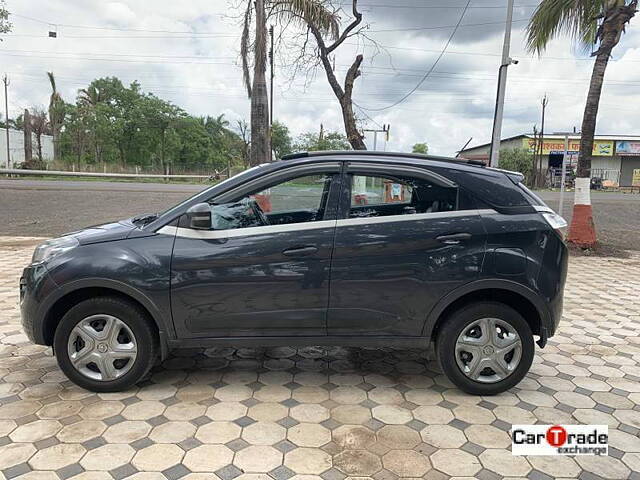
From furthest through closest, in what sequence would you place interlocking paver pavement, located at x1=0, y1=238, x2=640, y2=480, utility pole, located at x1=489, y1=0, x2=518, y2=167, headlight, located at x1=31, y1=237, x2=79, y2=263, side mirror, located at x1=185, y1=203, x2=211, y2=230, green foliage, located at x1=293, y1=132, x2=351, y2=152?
1. green foliage, located at x1=293, y1=132, x2=351, y2=152
2. utility pole, located at x1=489, y1=0, x2=518, y2=167
3. headlight, located at x1=31, y1=237, x2=79, y2=263
4. side mirror, located at x1=185, y1=203, x2=211, y2=230
5. interlocking paver pavement, located at x1=0, y1=238, x2=640, y2=480

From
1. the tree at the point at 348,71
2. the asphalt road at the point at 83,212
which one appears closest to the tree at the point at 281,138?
the asphalt road at the point at 83,212

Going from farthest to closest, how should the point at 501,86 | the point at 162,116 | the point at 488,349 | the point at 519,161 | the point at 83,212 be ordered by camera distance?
1. the point at 162,116
2. the point at 519,161
3. the point at 83,212
4. the point at 501,86
5. the point at 488,349

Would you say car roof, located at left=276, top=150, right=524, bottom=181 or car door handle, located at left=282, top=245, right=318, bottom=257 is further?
car roof, located at left=276, top=150, right=524, bottom=181

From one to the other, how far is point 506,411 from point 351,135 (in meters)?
7.81

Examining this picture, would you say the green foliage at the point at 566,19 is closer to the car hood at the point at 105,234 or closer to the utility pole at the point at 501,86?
the utility pole at the point at 501,86

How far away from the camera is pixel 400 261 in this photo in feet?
10.4

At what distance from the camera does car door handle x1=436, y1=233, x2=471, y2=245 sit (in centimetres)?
317

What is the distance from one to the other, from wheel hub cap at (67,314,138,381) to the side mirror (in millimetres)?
869

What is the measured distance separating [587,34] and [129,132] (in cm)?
4734

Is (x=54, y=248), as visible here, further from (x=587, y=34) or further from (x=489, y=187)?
(x=587, y=34)

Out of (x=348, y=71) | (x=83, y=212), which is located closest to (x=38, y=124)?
(x=83, y=212)

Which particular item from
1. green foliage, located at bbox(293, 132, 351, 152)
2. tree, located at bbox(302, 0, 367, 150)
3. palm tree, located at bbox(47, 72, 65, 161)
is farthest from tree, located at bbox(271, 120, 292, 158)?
tree, located at bbox(302, 0, 367, 150)

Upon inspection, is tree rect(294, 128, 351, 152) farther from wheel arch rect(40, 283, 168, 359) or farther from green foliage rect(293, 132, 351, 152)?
wheel arch rect(40, 283, 168, 359)

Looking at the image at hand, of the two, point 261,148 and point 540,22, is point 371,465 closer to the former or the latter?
point 261,148
